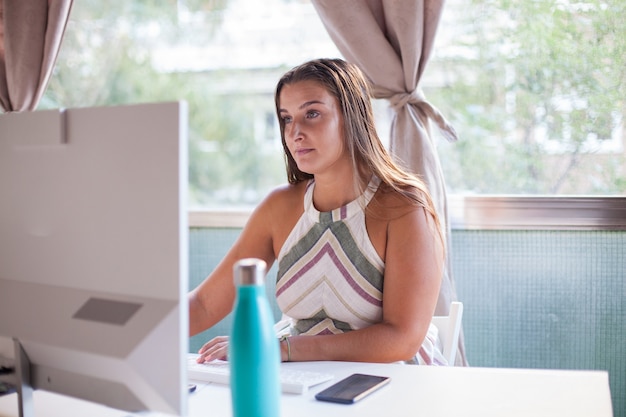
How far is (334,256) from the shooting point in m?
1.76

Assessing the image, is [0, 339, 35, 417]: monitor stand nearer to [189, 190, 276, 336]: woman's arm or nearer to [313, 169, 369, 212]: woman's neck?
[189, 190, 276, 336]: woman's arm

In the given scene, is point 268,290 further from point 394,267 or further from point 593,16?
point 593,16

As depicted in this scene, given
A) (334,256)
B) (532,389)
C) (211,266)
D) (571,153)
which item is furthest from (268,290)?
(532,389)

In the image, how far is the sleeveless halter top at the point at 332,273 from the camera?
1705mm

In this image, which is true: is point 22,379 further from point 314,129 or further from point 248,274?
point 314,129

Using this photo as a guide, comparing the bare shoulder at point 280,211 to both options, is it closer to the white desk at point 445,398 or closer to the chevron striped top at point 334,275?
the chevron striped top at point 334,275

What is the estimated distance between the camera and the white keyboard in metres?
1.25

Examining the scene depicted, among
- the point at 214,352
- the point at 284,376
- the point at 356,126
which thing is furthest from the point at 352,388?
the point at 356,126

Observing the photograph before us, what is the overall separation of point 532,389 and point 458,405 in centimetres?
16

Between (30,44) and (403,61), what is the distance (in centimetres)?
142

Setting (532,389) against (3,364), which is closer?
(3,364)

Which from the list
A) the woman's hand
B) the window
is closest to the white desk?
the woman's hand

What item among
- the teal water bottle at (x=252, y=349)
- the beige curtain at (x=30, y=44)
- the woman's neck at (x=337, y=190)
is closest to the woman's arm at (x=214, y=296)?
the woman's neck at (x=337, y=190)

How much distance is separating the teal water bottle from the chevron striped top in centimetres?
78
